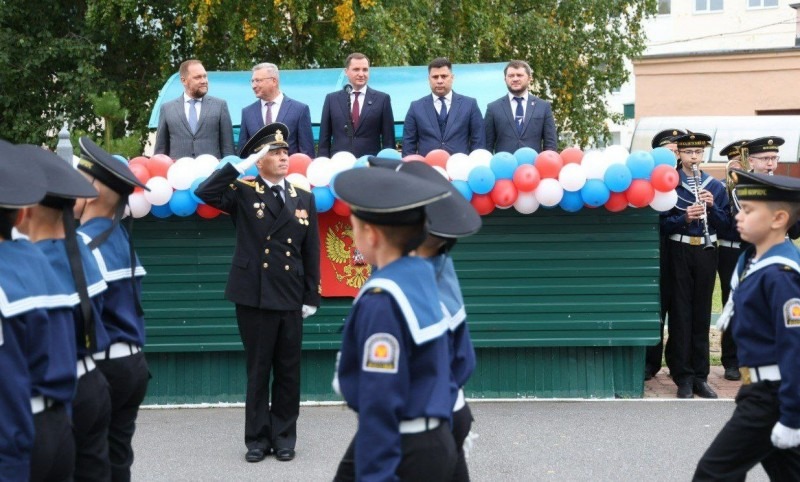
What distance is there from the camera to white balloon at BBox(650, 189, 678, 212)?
8.86 metres

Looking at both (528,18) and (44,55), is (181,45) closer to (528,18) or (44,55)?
(44,55)

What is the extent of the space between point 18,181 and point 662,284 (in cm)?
679

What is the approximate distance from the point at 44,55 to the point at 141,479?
18315mm

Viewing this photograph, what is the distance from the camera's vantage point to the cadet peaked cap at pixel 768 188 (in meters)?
5.34

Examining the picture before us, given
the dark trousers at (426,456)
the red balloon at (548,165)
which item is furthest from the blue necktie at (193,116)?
the dark trousers at (426,456)

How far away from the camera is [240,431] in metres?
8.44

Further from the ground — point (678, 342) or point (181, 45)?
point (181, 45)

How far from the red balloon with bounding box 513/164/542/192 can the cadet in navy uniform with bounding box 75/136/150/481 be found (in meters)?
3.78

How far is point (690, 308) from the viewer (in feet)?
31.7

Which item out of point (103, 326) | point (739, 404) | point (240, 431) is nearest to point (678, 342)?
point (240, 431)

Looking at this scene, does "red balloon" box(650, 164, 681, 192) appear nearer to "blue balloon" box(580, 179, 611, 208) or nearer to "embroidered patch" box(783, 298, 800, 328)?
"blue balloon" box(580, 179, 611, 208)

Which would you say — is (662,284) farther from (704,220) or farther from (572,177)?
(572,177)

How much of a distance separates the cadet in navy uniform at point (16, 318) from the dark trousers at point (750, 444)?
9.91 feet

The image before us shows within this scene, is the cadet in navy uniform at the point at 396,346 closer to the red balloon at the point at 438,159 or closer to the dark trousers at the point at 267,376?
the dark trousers at the point at 267,376
